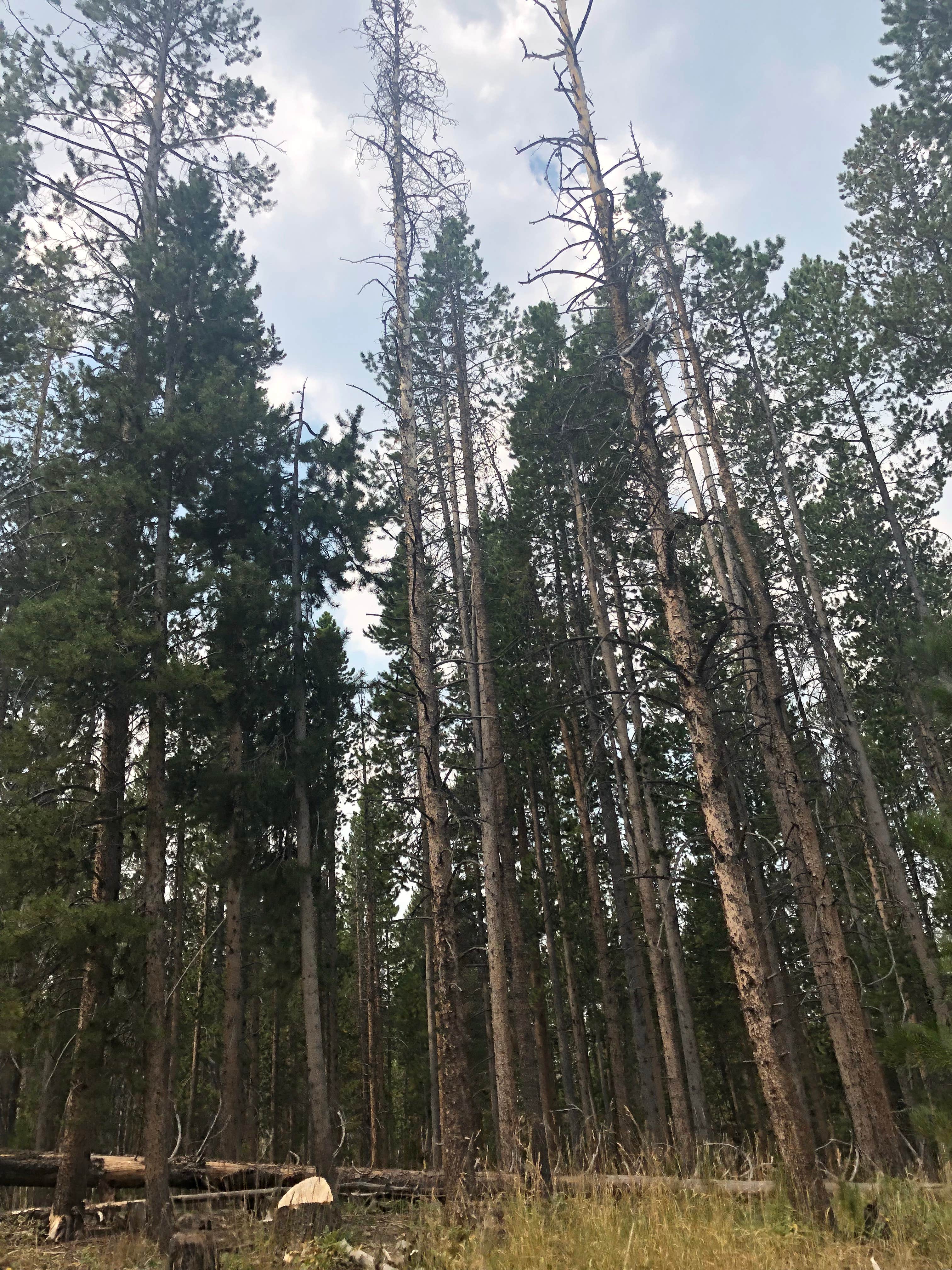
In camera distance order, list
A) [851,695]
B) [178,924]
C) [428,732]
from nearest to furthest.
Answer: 1. [428,732]
2. [851,695]
3. [178,924]

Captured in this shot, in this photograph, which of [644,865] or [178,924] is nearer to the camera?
[644,865]

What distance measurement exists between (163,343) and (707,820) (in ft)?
37.6

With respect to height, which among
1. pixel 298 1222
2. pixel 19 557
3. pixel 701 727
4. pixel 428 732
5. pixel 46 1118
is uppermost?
pixel 19 557

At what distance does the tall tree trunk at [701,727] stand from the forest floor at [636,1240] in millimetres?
436

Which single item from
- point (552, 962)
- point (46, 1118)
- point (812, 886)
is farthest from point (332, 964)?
point (812, 886)

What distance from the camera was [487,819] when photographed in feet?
38.9

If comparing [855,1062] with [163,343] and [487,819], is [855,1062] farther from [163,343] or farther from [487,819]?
[163,343]

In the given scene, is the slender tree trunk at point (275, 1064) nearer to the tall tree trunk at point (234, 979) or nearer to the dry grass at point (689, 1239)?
the tall tree trunk at point (234, 979)

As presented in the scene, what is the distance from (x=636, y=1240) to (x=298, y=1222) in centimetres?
305

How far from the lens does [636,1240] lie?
4.35 meters

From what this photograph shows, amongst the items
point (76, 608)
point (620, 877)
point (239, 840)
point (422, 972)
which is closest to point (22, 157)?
point (76, 608)

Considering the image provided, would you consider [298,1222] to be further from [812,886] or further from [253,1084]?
[253,1084]

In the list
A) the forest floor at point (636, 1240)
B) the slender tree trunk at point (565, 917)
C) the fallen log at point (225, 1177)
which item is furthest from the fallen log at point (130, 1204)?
the slender tree trunk at point (565, 917)

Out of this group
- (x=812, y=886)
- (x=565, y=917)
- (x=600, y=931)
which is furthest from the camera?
(x=565, y=917)
